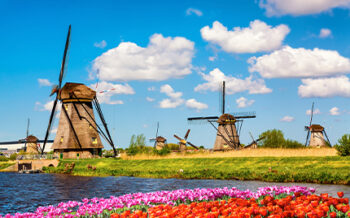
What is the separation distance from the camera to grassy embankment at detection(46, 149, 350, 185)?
2162 centimetres

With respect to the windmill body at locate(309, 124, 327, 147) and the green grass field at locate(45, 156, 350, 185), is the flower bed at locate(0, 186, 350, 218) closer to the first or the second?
the green grass field at locate(45, 156, 350, 185)

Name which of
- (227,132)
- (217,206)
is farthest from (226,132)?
(217,206)

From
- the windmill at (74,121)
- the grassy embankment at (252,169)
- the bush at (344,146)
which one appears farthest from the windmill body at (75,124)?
the bush at (344,146)

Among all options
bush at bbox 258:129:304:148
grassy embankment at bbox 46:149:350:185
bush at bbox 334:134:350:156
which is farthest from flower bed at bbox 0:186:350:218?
bush at bbox 258:129:304:148

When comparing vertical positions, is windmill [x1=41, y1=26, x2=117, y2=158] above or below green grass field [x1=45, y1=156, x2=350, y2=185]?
above

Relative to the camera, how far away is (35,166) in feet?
151

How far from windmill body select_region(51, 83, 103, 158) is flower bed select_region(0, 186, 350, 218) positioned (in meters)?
36.6

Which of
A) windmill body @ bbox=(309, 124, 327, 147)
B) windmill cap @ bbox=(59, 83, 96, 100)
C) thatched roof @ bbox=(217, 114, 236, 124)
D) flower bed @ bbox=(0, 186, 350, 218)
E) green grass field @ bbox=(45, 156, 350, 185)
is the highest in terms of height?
windmill cap @ bbox=(59, 83, 96, 100)

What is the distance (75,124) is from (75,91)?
400 cm

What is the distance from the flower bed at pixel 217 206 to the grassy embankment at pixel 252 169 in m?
11.6

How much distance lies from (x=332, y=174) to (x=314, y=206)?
1464 centimetres

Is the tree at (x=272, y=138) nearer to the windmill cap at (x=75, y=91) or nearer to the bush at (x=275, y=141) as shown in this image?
the bush at (x=275, y=141)

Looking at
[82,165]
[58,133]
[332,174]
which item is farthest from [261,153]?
[58,133]

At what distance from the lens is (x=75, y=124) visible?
45812mm
